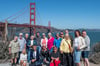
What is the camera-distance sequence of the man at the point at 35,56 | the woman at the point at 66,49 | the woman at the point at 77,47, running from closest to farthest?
the woman at the point at 77,47 → the woman at the point at 66,49 → the man at the point at 35,56

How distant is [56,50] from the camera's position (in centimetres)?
489

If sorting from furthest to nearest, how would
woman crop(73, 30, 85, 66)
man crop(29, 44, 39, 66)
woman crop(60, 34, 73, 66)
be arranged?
man crop(29, 44, 39, 66), woman crop(60, 34, 73, 66), woman crop(73, 30, 85, 66)

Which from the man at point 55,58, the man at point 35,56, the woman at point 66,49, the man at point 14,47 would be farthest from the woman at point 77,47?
the man at point 14,47

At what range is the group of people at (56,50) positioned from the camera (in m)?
4.62

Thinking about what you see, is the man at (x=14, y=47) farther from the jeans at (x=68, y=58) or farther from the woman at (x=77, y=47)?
the woman at (x=77, y=47)

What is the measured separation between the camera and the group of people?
4625 millimetres

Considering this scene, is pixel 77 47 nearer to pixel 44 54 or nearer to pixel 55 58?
pixel 55 58

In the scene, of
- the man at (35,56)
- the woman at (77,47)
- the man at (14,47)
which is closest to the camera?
the woman at (77,47)

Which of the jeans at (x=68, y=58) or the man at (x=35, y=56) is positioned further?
the man at (x=35, y=56)

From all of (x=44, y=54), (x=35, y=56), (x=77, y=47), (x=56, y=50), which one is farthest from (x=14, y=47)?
(x=77, y=47)

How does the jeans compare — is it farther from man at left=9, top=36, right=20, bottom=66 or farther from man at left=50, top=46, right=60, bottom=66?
man at left=9, top=36, right=20, bottom=66

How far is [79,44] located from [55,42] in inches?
40.7

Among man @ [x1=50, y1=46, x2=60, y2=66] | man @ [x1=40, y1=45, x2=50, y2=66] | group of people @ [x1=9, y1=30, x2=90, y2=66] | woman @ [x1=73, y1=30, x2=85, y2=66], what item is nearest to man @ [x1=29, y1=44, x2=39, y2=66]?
group of people @ [x1=9, y1=30, x2=90, y2=66]

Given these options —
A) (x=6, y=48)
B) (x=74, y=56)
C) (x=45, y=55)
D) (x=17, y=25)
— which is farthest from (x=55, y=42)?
(x=17, y=25)
